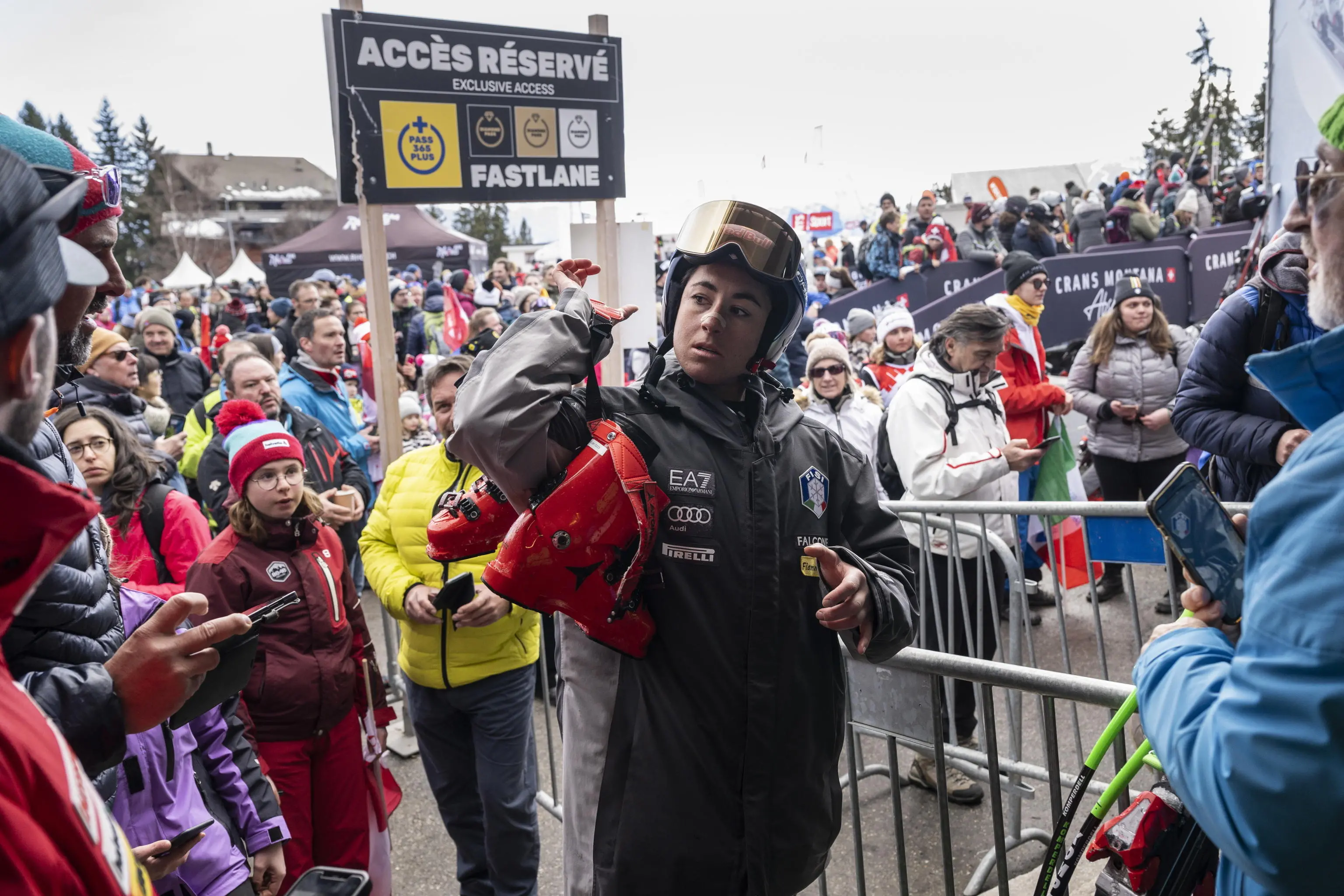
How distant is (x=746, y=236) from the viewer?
2.26 m

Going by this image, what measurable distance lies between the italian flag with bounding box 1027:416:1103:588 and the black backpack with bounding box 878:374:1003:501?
26.7 inches

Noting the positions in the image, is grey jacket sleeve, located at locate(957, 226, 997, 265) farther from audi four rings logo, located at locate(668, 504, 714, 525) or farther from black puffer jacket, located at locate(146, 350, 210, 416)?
audi four rings logo, located at locate(668, 504, 714, 525)

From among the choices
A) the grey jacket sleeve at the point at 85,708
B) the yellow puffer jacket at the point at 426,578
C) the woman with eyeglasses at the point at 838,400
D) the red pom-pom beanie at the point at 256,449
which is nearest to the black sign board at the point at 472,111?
the red pom-pom beanie at the point at 256,449

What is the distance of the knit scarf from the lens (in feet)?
22.8

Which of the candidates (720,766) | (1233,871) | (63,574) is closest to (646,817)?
(720,766)

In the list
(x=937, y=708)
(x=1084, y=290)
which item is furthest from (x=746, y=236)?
(x=1084, y=290)

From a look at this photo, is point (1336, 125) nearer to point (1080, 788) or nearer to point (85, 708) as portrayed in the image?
point (1080, 788)

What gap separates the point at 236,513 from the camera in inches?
135

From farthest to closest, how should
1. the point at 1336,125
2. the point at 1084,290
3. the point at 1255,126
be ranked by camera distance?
1. the point at 1255,126
2. the point at 1084,290
3. the point at 1336,125

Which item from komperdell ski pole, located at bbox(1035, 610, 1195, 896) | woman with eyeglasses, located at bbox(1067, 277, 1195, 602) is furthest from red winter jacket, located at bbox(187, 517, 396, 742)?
woman with eyeglasses, located at bbox(1067, 277, 1195, 602)

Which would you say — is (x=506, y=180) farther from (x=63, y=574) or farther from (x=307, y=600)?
(x=63, y=574)

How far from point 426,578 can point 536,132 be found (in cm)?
246

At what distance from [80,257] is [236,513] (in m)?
2.70

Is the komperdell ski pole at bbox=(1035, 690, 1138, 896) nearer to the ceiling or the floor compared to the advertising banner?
nearer to the floor
